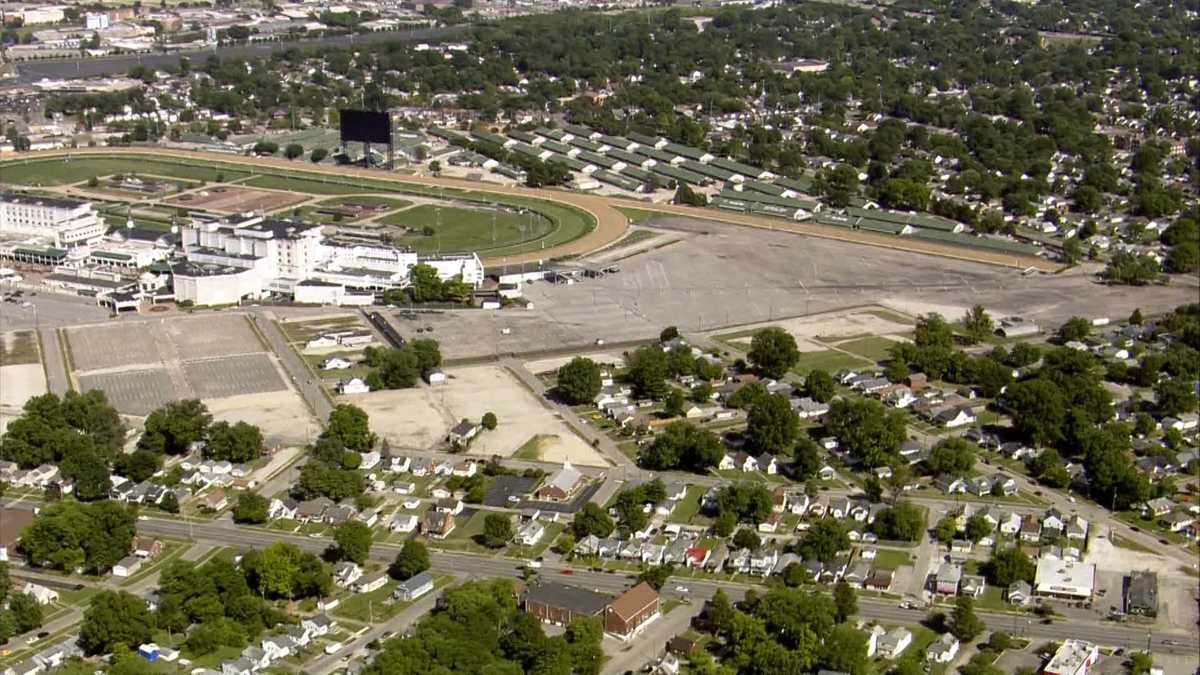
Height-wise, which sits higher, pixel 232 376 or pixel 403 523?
pixel 403 523

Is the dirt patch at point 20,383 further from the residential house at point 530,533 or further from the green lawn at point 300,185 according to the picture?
the green lawn at point 300,185

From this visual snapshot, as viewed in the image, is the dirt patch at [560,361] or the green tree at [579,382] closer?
the green tree at [579,382]

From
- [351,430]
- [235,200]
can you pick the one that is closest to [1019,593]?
[351,430]

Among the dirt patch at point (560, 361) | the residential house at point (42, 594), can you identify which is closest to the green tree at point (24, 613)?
the residential house at point (42, 594)

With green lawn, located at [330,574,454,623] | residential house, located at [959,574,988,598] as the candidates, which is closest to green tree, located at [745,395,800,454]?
residential house, located at [959,574,988,598]

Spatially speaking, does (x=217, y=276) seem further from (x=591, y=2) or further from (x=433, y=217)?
(x=591, y=2)

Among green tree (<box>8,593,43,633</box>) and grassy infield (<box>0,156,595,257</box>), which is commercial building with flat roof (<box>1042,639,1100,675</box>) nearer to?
green tree (<box>8,593,43,633</box>)

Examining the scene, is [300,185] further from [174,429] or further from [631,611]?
[631,611]
